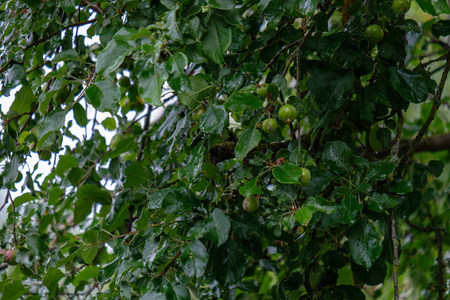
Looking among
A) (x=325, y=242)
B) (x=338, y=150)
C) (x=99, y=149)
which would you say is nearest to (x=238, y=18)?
(x=338, y=150)

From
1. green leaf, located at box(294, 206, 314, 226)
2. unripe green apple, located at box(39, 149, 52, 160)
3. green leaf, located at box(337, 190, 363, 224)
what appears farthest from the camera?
unripe green apple, located at box(39, 149, 52, 160)

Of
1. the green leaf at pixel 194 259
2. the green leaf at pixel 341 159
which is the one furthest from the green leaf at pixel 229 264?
the green leaf at pixel 341 159

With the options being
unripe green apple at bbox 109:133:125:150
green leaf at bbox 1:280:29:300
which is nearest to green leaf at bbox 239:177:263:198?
green leaf at bbox 1:280:29:300

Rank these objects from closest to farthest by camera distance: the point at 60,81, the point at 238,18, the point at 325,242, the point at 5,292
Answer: the point at 238,18, the point at 60,81, the point at 325,242, the point at 5,292

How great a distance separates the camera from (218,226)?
0.90 metres

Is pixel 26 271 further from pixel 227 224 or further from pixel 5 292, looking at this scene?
pixel 227 224

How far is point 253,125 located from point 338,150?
0.19 m

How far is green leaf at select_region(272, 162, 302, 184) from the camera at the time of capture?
2.60 ft

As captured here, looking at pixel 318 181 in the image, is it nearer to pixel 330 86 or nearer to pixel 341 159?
pixel 341 159

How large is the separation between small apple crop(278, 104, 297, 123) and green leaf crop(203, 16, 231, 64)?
0.13m

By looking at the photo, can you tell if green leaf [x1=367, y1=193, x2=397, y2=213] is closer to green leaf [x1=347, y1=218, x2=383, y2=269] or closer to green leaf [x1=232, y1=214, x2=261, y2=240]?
green leaf [x1=347, y1=218, x2=383, y2=269]

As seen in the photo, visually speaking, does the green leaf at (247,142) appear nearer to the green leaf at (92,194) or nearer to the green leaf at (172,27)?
the green leaf at (172,27)

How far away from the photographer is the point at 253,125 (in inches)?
35.6

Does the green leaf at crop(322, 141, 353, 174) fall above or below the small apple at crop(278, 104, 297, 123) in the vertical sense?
below
